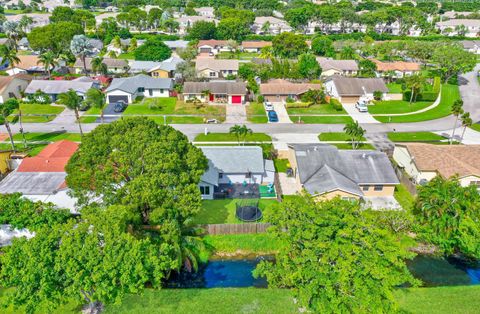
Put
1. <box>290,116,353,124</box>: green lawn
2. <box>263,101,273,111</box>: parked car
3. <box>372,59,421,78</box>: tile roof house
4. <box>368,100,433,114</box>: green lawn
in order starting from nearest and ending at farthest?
<box>290,116,353,124</box>: green lawn
<box>263,101,273,111</box>: parked car
<box>368,100,433,114</box>: green lawn
<box>372,59,421,78</box>: tile roof house

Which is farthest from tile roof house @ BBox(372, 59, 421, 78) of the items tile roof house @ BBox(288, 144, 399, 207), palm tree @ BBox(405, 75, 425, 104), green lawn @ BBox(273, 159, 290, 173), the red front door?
tile roof house @ BBox(288, 144, 399, 207)

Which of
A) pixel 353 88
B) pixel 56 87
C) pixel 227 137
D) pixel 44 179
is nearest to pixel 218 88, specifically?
pixel 227 137

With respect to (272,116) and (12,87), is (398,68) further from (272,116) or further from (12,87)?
(12,87)

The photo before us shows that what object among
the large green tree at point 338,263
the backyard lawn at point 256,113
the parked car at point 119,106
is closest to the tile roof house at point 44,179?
the large green tree at point 338,263

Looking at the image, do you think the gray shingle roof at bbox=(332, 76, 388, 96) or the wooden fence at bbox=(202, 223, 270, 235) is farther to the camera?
the gray shingle roof at bbox=(332, 76, 388, 96)

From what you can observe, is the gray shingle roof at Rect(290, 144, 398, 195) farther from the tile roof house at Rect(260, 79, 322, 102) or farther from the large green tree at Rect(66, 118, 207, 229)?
the tile roof house at Rect(260, 79, 322, 102)

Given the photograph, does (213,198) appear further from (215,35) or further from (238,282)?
(215,35)

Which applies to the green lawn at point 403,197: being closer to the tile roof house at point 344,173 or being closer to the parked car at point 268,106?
the tile roof house at point 344,173
